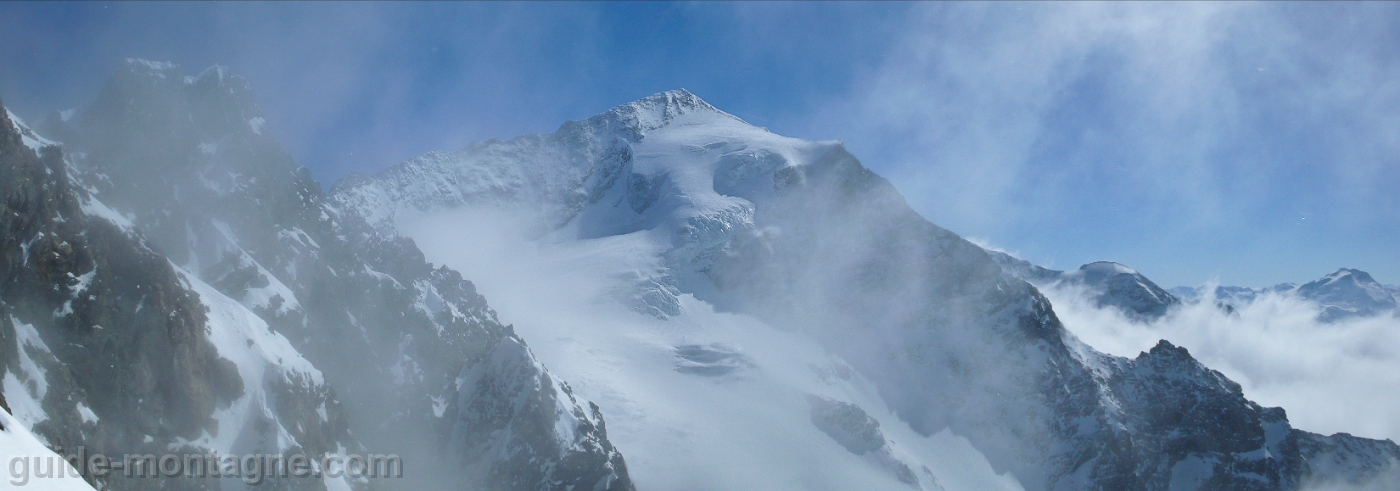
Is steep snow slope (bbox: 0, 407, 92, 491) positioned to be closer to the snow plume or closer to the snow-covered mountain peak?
the snow plume

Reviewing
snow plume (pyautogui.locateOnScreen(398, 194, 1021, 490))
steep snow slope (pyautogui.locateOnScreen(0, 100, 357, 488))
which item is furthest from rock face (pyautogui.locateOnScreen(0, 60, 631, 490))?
snow plume (pyautogui.locateOnScreen(398, 194, 1021, 490))

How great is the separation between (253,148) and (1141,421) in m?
210

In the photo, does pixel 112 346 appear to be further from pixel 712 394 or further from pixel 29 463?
pixel 712 394

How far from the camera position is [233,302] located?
91.2 meters

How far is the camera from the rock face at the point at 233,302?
69438 mm

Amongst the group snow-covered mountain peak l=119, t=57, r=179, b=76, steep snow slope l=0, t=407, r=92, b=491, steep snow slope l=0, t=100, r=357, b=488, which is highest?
snow-covered mountain peak l=119, t=57, r=179, b=76

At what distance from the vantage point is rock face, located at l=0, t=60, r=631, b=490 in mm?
69438

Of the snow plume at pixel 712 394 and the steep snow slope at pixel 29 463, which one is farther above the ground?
the snow plume at pixel 712 394

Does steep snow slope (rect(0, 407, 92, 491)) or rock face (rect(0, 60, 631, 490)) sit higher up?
rock face (rect(0, 60, 631, 490))

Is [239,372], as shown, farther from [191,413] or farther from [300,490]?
[300,490]

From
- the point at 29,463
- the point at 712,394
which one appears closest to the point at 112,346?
the point at 29,463

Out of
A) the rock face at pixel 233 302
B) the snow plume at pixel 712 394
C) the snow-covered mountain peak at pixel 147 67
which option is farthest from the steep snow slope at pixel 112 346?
the snow plume at pixel 712 394

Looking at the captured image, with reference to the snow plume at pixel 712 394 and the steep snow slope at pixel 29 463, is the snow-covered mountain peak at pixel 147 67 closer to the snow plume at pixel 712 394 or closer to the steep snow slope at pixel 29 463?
the snow plume at pixel 712 394

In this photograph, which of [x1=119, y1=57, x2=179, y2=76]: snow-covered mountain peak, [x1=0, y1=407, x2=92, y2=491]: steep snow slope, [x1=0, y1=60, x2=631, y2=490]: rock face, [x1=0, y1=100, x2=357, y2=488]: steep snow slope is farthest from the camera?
[x1=119, y1=57, x2=179, y2=76]: snow-covered mountain peak
